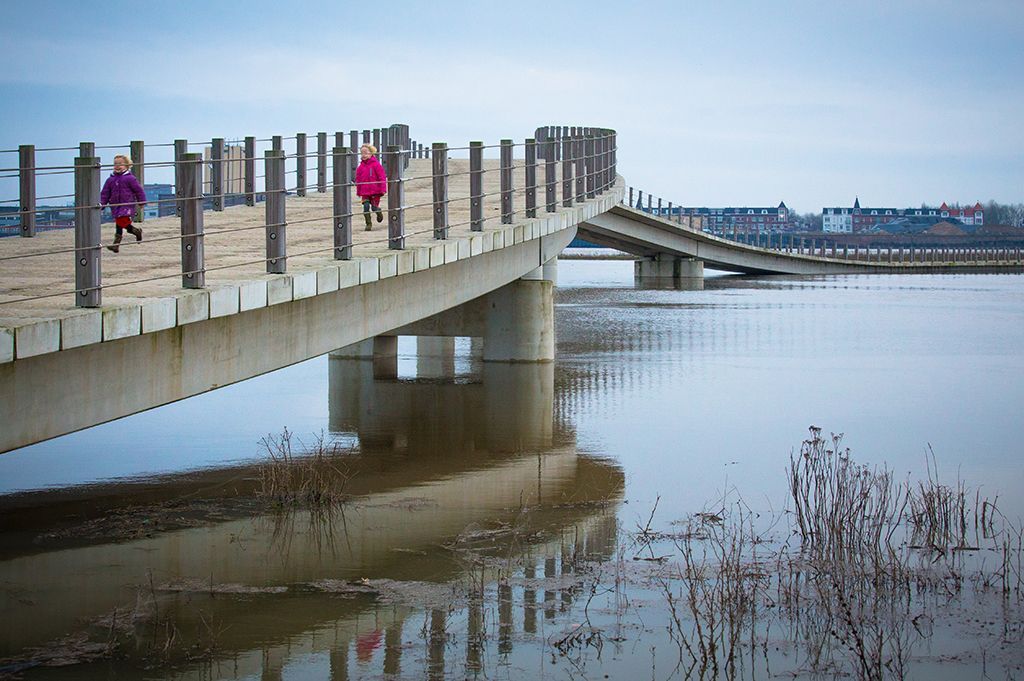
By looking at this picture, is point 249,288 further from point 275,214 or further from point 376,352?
point 376,352

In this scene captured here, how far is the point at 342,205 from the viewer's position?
16.2 m

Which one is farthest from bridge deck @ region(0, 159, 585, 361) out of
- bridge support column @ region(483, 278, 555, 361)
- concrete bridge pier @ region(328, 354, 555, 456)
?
concrete bridge pier @ region(328, 354, 555, 456)

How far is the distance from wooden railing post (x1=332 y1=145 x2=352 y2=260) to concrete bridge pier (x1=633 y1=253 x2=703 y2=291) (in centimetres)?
5221

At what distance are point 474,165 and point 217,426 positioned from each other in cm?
479

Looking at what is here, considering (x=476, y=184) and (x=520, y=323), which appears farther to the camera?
Answer: (x=520, y=323)

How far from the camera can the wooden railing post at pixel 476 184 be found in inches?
786

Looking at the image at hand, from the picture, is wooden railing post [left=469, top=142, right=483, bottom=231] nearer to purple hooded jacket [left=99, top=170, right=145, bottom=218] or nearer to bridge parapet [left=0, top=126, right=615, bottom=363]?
bridge parapet [left=0, top=126, right=615, bottom=363]

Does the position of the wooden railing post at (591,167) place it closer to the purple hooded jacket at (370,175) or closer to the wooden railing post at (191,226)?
the purple hooded jacket at (370,175)

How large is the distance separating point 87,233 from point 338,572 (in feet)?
10.3

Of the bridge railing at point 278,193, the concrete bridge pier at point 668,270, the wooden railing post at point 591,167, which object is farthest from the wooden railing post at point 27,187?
the concrete bridge pier at point 668,270

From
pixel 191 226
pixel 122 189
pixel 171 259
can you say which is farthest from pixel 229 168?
pixel 191 226

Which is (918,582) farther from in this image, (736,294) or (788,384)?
(736,294)

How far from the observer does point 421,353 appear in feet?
91.8

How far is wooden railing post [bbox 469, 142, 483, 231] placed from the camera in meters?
20.0
